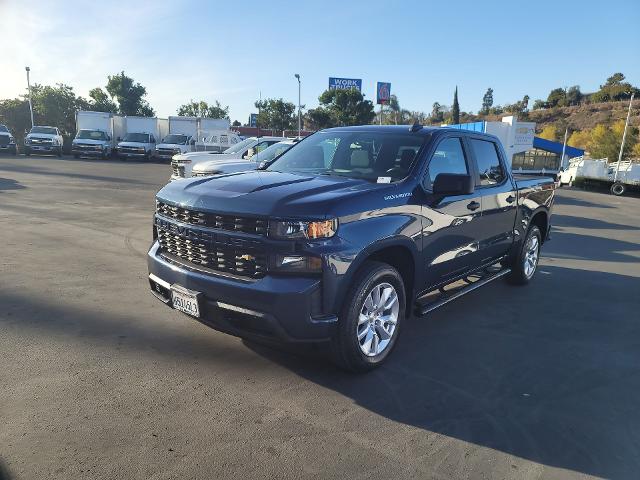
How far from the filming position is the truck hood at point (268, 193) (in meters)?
3.21

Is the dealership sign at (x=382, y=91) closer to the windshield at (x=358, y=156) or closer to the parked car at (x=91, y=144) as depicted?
the parked car at (x=91, y=144)

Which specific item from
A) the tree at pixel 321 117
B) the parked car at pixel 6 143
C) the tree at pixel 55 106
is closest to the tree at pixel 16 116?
the tree at pixel 55 106

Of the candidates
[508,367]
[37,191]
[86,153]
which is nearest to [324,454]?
[508,367]

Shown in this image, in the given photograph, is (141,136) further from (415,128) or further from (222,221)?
(222,221)

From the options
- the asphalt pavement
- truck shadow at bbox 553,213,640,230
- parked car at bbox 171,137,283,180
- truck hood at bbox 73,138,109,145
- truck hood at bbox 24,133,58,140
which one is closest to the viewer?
the asphalt pavement

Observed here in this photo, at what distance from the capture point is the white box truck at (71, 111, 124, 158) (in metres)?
30.2

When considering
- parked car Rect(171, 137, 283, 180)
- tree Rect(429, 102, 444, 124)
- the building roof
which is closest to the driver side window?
parked car Rect(171, 137, 283, 180)

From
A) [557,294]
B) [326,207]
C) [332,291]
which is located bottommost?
[557,294]

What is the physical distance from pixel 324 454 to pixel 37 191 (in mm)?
13865

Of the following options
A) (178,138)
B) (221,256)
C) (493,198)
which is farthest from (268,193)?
(178,138)

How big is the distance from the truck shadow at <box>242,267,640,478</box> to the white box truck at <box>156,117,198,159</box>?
91.6 feet

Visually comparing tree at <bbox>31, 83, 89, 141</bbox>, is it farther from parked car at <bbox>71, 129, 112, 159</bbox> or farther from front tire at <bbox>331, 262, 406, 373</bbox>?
front tire at <bbox>331, 262, 406, 373</bbox>

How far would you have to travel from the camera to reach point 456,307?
5.46 meters

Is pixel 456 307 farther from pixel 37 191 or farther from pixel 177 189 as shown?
pixel 37 191
